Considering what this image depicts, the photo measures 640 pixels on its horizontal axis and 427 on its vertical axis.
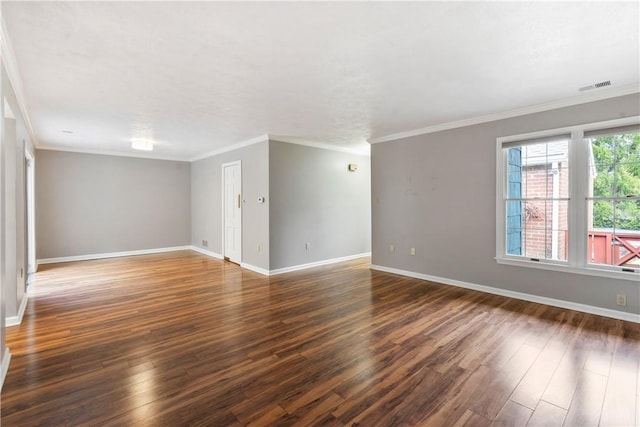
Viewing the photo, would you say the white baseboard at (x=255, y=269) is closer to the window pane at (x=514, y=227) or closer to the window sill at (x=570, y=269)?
the window sill at (x=570, y=269)

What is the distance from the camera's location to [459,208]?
4465 millimetres

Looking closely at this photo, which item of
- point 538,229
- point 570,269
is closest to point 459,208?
point 538,229

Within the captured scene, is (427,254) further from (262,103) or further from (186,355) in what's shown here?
(186,355)

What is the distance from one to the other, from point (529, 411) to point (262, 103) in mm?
3667

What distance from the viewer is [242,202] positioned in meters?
5.94

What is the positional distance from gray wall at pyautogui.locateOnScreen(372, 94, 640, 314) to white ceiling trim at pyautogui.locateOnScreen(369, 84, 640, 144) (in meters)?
0.06

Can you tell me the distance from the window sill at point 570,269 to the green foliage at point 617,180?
499mm

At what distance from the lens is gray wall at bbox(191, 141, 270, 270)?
533 cm

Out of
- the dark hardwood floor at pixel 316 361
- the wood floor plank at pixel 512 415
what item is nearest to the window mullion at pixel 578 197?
the dark hardwood floor at pixel 316 361

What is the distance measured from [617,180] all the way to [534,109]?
3.92 feet

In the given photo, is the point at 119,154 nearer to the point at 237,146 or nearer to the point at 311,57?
the point at 237,146

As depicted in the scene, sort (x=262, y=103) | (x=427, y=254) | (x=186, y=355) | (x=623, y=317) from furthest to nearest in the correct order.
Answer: (x=427, y=254)
(x=262, y=103)
(x=623, y=317)
(x=186, y=355)

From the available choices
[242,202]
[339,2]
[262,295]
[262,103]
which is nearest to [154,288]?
[262,295]

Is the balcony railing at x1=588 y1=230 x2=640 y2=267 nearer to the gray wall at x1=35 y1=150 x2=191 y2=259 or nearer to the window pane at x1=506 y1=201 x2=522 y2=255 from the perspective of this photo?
the window pane at x1=506 y1=201 x2=522 y2=255
